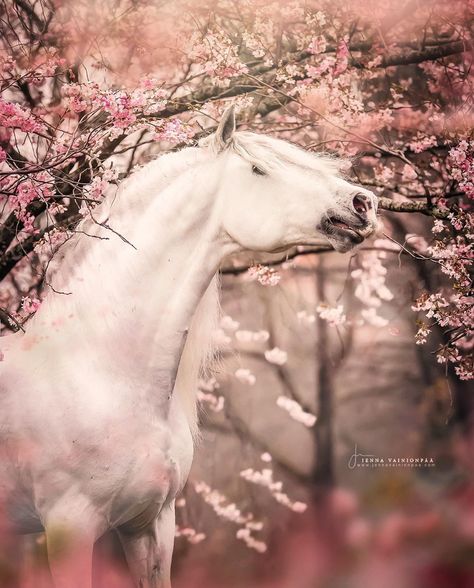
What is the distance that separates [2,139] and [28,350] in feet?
3.61

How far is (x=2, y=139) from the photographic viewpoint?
2.74m

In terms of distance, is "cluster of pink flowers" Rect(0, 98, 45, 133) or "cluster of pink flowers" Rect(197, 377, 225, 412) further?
"cluster of pink flowers" Rect(197, 377, 225, 412)

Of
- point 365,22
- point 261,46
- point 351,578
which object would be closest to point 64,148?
point 261,46

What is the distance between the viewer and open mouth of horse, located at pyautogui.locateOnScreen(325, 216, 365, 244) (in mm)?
1890

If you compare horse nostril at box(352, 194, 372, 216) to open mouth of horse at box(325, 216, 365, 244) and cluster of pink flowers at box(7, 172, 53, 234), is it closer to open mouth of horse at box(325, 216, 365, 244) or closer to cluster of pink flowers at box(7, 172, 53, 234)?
open mouth of horse at box(325, 216, 365, 244)

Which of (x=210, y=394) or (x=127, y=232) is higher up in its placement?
(x=127, y=232)

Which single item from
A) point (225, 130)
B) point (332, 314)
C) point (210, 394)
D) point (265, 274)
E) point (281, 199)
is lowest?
point (210, 394)

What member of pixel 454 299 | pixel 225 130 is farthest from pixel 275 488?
pixel 225 130

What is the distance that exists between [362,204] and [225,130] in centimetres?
39

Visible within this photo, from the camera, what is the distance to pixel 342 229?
189 cm

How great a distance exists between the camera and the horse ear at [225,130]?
1903mm

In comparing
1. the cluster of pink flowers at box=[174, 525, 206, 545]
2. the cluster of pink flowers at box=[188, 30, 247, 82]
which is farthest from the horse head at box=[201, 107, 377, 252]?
the cluster of pink flowers at box=[174, 525, 206, 545]
